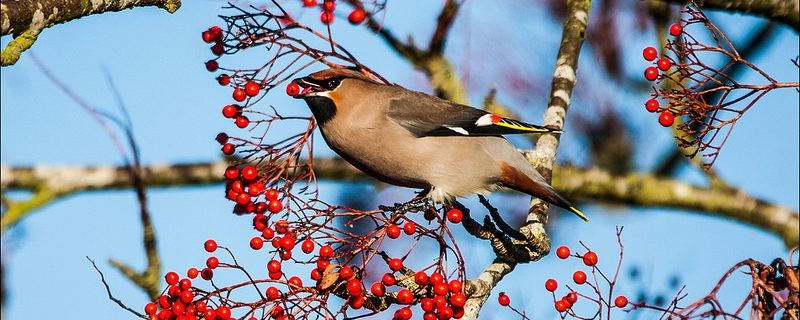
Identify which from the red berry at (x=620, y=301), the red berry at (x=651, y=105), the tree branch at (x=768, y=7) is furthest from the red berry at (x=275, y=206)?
the tree branch at (x=768, y=7)

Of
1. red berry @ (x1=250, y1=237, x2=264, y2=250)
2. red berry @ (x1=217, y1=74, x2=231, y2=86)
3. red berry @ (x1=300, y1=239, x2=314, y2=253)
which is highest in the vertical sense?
red berry @ (x1=217, y1=74, x2=231, y2=86)

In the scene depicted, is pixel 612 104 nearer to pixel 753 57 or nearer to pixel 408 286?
pixel 753 57

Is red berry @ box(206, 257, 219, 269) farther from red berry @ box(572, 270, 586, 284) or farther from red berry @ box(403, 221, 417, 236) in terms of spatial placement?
red berry @ box(572, 270, 586, 284)

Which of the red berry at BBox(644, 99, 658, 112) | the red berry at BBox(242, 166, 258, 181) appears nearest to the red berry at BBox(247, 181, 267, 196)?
the red berry at BBox(242, 166, 258, 181)

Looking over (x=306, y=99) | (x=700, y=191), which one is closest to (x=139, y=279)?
(x=306, y=99)

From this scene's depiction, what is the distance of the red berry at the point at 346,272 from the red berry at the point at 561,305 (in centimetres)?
76

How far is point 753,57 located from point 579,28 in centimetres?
211

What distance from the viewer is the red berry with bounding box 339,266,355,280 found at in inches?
140

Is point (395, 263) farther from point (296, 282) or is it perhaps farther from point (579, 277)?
point (579, 277)

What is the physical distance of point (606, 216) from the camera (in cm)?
755

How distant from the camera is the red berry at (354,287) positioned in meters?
3.55

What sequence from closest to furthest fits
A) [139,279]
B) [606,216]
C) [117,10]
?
[117,10], [139,279], [606,216]

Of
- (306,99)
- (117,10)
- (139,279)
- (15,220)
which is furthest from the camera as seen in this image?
(15,220)

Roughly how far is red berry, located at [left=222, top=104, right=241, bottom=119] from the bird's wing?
0.77 meters
